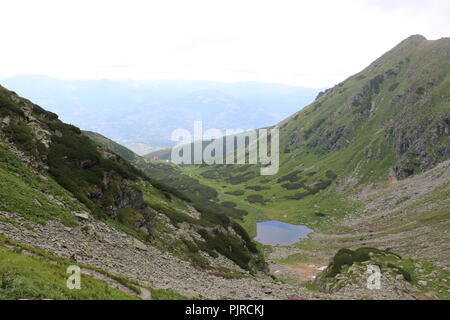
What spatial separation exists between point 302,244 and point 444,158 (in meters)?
87.2

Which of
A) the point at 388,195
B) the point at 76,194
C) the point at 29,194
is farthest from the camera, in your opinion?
the point at 388,195

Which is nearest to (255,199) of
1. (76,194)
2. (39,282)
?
(76,194)

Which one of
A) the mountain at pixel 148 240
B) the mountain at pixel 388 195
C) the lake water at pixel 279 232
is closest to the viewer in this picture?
the mountain at pixel 148 240

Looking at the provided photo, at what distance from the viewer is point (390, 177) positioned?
495 ft

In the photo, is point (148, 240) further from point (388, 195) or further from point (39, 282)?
point (388, 195)

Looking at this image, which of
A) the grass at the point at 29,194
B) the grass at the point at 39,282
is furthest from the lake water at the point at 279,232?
the grass at the point at 39,282

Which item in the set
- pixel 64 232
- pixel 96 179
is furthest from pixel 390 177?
pixel 64 232

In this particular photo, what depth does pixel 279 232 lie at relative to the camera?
416 ft

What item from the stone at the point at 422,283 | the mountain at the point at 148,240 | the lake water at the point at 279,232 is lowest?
the lake water at the point at 279,232

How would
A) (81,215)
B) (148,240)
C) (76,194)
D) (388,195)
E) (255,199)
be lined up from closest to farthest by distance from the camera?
(81,215) < (76,194) < (148,240) < (388,195) < (255,199)

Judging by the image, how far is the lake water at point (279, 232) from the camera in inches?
4502

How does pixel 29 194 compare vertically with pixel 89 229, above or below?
above

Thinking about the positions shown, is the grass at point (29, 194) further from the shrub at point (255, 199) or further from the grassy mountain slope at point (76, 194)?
the shrub at point (255, 199)

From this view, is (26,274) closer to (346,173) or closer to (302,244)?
(302,244)
